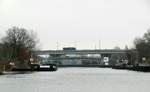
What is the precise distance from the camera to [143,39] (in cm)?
17275

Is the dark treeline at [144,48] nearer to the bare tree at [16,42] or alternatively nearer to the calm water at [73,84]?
the bare tree at [16,42]

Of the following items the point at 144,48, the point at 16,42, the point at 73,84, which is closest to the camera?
the point at 73,84

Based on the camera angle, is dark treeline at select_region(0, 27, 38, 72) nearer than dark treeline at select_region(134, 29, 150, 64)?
Yes

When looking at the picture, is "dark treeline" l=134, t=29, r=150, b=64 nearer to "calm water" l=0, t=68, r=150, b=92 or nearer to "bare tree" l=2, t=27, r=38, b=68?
"bare tree" l=2, t=27, r=38, b=68

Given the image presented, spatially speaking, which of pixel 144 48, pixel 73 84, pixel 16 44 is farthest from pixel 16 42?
pixel 73 84

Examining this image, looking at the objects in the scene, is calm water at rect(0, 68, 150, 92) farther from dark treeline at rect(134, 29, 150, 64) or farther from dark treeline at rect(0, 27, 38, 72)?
dark treeline at rect(134, 29, 150, 64)

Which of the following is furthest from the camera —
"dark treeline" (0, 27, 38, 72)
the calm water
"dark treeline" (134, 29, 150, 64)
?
"dark treeline" (134, 29, 150, 64)

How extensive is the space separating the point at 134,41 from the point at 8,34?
65076 mm

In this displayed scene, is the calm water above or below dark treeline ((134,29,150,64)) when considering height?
below

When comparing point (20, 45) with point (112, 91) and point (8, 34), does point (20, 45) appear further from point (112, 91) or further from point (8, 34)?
point (112, 91)

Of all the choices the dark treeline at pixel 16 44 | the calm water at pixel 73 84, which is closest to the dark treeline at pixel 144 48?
the dark treeline at pixel 16 44

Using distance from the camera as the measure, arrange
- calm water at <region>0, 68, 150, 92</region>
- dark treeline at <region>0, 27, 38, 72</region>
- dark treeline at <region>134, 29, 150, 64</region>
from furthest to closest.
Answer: dark treeline at <region>134, 29, 150, 64</region> < dark treeline at <region>0, 27, 38, 72</region> < calm water at <region>0, 68, 150, 92</region>

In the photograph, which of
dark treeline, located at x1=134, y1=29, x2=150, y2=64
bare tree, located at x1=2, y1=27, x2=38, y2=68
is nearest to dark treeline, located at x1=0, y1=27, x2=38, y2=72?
bare tree, located at x1=2, y1=27, x2=38, y2=68

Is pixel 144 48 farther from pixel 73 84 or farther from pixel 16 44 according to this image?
pixel 73 84
